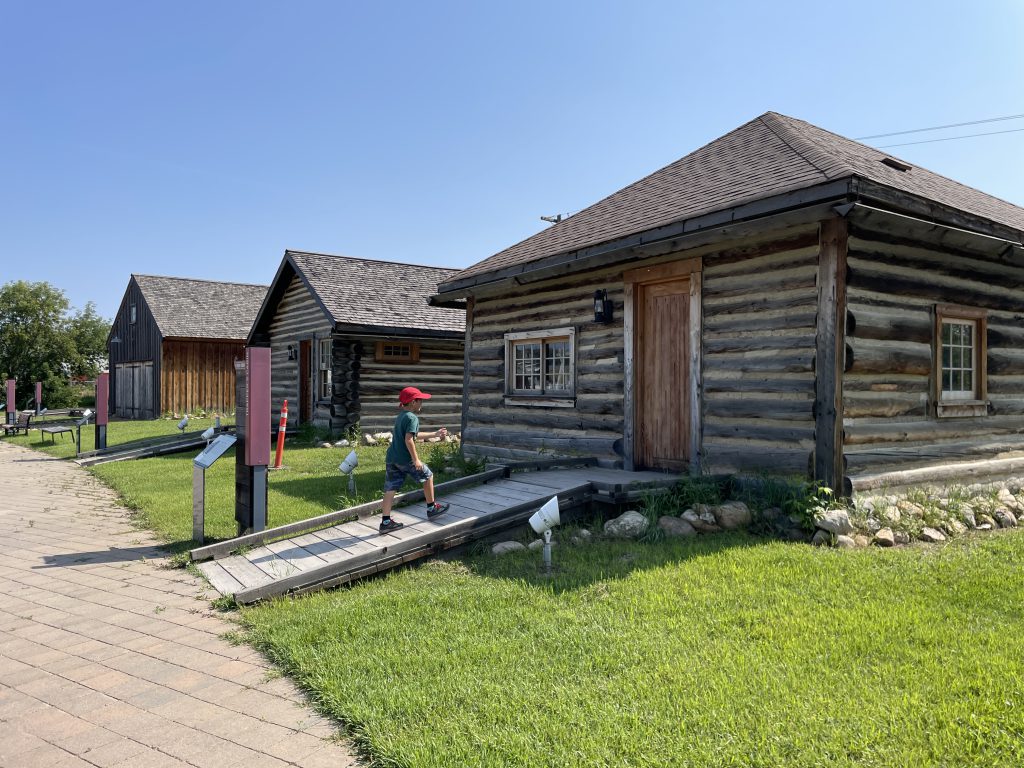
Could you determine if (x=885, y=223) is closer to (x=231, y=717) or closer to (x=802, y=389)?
(x=802, y=389)

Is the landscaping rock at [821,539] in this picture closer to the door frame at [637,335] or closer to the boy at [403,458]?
the door frame at [637,335]

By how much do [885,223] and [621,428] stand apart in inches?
162

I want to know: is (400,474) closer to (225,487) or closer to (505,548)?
(505,548)

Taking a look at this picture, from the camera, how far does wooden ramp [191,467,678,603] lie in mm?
5699

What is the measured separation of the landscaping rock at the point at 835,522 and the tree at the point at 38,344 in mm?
40823

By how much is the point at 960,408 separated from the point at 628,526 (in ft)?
15.7

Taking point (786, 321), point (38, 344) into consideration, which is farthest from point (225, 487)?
point (38, 344)

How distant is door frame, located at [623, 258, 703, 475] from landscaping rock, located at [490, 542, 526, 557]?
9.32 feet

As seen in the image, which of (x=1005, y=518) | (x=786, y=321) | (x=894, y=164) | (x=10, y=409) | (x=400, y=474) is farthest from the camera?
(x=10, y=409)

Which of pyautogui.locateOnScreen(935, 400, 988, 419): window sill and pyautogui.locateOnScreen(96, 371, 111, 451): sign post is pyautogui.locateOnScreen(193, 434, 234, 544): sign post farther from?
pyautogui.locateOnScreen(96, 371, 111, 451): sign post

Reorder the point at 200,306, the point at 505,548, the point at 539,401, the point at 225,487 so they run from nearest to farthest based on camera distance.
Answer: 1. the point at 505,548
2. the point at 225,487
3. the point at 539,401
4. the point at 200,306

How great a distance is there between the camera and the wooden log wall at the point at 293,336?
1883cm

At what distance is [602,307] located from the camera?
9.85 metres

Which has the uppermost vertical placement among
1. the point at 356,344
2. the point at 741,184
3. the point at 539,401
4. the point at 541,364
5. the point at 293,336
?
the point at 741,184
